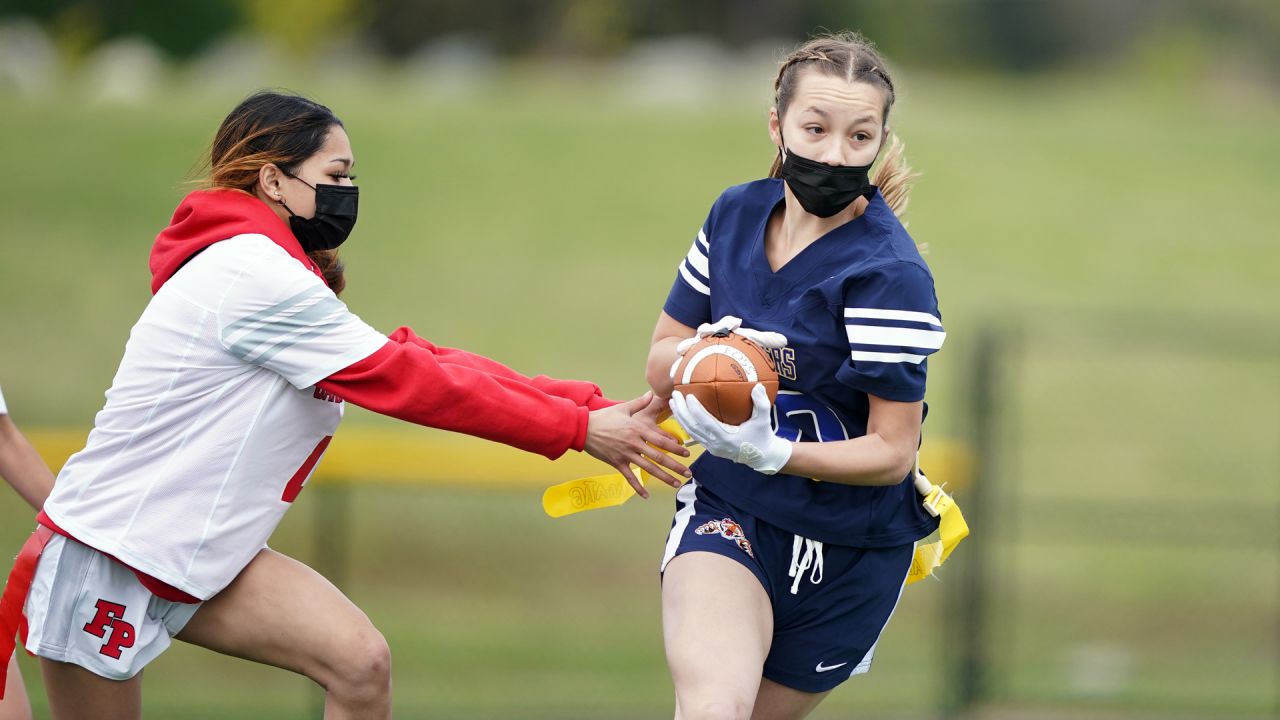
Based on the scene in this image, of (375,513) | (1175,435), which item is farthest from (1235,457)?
(375,513)

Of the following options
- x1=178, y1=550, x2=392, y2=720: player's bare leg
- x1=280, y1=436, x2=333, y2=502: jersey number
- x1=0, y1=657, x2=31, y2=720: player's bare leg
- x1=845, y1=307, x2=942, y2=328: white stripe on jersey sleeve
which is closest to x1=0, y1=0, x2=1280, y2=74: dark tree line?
x1=0, y1=657, x2=31, y2=720: player's bare leg

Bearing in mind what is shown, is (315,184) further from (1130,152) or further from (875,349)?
(1130,152)

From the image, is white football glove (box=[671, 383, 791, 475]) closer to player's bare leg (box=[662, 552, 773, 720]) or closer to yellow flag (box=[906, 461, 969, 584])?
player's bare leg (box=[662, 552, 773, 720])

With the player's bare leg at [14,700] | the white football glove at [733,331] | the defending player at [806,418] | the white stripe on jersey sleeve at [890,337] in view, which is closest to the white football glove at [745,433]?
the defending player at [806,418]

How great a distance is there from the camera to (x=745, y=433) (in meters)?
3.27

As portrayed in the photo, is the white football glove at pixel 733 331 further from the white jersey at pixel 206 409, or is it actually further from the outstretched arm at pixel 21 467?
the outstretched arm at pixel 21 467

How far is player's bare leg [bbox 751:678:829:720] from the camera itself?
3.65 m

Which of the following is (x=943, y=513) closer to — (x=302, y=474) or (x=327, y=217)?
(x=302, y=474)

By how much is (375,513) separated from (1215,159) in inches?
759

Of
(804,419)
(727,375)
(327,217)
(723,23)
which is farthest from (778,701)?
(723,23)

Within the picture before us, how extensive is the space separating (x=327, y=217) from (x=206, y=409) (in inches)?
22.7

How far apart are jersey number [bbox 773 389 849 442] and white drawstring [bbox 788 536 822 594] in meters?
0.26

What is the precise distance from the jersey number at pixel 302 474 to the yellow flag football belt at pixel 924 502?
0.60 meters

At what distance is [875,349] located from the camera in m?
3.27
